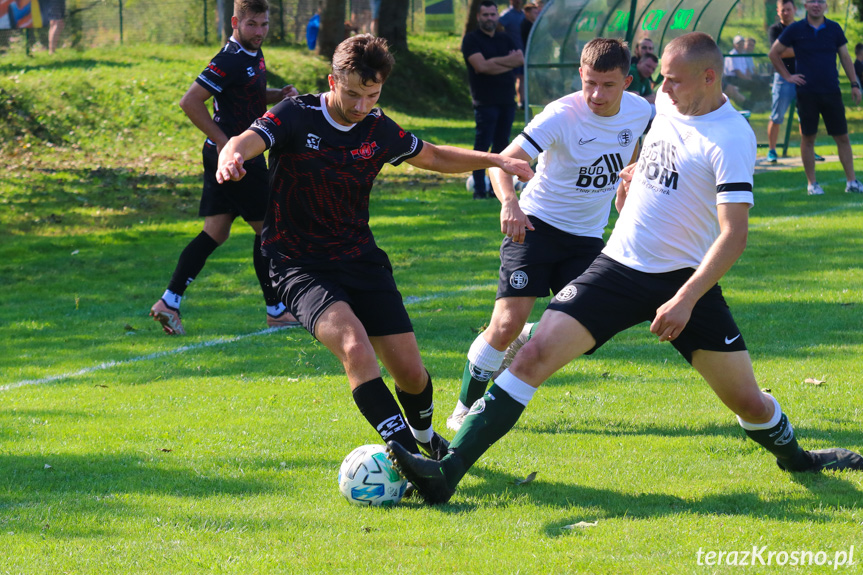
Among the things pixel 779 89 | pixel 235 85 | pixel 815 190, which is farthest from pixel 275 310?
pixel 779 89

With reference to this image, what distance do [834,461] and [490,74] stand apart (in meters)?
9.92

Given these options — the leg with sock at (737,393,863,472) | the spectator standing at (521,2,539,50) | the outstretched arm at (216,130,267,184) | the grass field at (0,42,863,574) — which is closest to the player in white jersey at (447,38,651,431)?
the grass field at (0,42,863,574)

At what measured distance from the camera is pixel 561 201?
18.0 feet

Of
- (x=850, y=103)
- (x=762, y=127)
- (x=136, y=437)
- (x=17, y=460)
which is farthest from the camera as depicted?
(x=850, y=103)

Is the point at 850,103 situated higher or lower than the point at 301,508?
lower

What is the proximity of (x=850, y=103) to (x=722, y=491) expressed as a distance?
992 inches

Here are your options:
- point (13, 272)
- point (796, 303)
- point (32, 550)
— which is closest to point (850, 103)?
point (796, 303)

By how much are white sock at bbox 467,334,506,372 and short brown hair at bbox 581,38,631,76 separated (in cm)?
158

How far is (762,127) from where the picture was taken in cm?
1845

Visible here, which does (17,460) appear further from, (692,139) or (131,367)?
(692,139)

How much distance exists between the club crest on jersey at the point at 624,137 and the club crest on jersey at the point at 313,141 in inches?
71.7

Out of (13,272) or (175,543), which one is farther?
(13,272)

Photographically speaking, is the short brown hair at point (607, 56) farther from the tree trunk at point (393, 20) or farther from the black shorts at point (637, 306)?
the tree trunk at point (393, 20)

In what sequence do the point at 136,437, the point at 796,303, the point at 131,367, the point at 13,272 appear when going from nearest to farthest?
1. the point at 136,437
2. the point at 131,367
3. the point at 796,303
4. the point at 13,272
